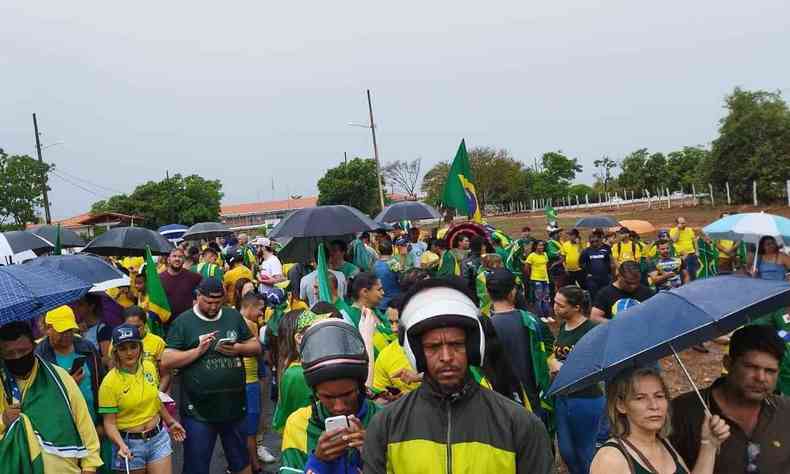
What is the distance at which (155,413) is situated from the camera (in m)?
Result: 3.97

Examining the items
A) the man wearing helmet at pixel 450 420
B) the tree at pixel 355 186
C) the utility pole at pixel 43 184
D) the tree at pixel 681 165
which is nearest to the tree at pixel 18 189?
the utility pole at pixel 43 184

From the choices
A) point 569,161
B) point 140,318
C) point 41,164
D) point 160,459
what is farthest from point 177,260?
point 569,161

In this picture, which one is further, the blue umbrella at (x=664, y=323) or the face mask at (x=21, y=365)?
the face mask at (x=21, y=365)

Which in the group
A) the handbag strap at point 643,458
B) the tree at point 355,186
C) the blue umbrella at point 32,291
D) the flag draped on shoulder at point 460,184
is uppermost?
the tree at point 355,186

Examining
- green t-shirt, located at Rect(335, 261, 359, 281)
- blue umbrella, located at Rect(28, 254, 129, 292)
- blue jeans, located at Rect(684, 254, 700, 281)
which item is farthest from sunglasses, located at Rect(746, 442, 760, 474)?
blue jeans, located at Rect(684, 254, 700, 281)

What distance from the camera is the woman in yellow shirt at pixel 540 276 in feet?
34.6

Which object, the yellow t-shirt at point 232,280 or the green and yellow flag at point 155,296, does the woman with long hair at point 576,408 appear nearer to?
the green and yellow flag at point 155,296

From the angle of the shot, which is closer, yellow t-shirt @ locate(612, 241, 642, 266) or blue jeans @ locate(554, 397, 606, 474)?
blue jeans @ locate(554, 397, 606, 474)

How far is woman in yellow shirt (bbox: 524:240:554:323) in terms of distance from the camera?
416 inches

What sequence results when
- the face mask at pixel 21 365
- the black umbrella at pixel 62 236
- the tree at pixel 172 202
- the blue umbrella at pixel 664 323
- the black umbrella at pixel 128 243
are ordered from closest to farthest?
the blue umbrella at pixel 664 323 < the face mask at pixel 21 365 < the black umbrella at pixel 128 243 < the black umbrella at pixel 62 236 < the tree at pixel 172 202

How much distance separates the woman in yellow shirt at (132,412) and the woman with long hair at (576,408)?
281 cm

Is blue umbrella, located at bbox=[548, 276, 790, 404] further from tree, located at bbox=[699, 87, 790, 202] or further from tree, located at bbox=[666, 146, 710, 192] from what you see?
tree, located at bbox=[666, 146, 710, 192]

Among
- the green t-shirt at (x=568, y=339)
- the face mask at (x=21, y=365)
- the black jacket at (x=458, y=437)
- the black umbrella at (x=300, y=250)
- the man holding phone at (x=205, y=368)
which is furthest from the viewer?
the black umbrella at (x=300, y=250)

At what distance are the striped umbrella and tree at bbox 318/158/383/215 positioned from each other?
1927 inches
